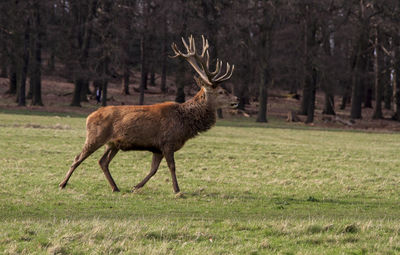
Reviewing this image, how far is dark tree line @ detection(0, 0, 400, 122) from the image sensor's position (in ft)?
160

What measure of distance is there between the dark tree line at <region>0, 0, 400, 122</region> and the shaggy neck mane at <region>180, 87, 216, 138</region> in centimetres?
3500

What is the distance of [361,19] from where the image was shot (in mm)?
52688

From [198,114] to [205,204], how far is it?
2588 millimetres

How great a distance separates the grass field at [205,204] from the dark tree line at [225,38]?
26.1 meters

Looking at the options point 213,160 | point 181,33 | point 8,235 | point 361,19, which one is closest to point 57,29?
point 181,33

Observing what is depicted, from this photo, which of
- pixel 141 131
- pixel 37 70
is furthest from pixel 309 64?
pixel 141 131

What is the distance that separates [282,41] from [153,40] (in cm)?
1265

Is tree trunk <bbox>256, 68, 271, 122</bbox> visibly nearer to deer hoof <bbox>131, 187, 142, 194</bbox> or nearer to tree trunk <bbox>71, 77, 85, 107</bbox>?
tree trunk <bbox>71, 77, 85, 107</bbox>

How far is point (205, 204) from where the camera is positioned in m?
11.7

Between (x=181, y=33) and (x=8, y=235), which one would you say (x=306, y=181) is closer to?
(x=8, y=235)

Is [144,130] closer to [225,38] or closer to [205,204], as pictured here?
[205,204]

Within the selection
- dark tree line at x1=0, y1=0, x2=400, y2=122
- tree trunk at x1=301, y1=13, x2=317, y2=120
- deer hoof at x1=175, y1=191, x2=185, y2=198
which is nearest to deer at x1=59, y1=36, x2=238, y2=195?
deer hoof at x1=175, y1=191, x2=185, y2=198

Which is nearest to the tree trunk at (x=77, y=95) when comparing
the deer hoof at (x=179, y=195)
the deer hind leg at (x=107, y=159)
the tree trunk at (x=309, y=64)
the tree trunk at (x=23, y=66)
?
the tree trunk at (x=23, y=66)

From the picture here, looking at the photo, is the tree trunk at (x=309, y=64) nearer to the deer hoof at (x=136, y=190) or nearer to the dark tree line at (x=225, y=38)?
the dark tree line at (x=225, y=38)
